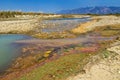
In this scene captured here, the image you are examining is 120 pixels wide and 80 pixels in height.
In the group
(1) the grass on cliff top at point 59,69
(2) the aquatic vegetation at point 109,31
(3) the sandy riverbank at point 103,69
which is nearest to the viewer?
(3) the sandy riverbank at point 103,69

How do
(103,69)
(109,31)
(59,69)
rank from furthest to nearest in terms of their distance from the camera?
1. (109,31)
2. (59,69)
3. (103,69)

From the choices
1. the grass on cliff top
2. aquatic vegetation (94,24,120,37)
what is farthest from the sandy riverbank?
aquatic vegetation (94,24,120,37)

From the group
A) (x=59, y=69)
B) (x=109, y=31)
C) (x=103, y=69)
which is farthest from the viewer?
(x=109, y=31)

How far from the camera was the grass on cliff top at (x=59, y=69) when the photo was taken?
22484 millimetres

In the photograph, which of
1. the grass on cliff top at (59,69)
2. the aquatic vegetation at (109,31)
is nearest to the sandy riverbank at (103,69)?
the grass on cliff top at (59,69)

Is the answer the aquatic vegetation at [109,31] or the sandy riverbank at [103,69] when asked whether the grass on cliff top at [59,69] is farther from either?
the aquatic vegetation at [109,31]

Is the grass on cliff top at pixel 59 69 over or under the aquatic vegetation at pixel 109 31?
over

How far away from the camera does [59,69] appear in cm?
2433

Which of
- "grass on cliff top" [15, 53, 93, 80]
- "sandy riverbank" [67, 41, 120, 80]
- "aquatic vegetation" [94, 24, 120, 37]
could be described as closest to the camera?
"sandy riverbank" [67, 41, 120, 80]

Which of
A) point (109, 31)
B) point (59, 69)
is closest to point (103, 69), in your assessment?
point (59, 69)

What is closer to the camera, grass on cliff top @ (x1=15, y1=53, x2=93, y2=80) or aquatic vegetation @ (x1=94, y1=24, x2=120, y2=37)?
grass on cliff top @ (x1=15, y1=53, x2=93, y2=80)

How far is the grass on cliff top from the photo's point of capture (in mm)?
22484

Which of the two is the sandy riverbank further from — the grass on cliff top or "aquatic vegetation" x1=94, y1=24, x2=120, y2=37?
"aquatic vegetation" x1=94, y1=24, x2=120, y2=37

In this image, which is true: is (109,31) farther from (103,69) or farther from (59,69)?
(103,69)
